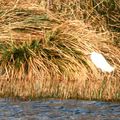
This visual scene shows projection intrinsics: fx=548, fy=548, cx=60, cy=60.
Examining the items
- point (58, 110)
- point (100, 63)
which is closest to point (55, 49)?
point (100, 63)

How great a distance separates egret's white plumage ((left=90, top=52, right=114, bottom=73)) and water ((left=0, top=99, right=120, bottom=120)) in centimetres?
211

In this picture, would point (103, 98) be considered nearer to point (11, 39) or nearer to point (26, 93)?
point (26, 93)

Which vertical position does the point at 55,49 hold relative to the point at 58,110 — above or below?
above

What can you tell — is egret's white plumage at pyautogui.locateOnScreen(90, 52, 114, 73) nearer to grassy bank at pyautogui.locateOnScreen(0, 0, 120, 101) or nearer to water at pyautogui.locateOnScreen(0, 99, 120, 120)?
grassy bank at pyautogui.locateOnScreen(0, 0, 120, 101)

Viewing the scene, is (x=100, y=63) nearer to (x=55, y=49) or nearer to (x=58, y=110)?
(x=55, y=49)

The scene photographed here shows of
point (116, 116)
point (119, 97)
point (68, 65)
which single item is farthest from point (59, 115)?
point (68, 65)

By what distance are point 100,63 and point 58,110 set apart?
2855mm

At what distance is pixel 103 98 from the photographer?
30.3 feet

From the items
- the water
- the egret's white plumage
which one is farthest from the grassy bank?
the water

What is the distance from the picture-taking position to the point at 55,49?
36.6 feet

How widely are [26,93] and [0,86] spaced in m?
0.59

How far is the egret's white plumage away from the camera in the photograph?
11.1 metres

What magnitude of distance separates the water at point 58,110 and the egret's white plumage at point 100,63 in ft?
6.94

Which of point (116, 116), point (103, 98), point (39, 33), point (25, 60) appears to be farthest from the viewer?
point (39, 33)
